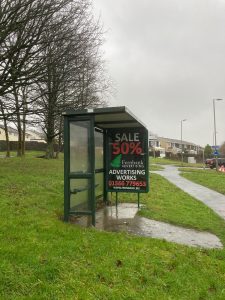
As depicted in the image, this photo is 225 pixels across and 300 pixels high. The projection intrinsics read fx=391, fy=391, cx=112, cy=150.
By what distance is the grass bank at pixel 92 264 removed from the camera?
4.39m

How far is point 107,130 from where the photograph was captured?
1033 centimetres

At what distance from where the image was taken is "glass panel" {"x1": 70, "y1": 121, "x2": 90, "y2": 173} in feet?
25.4

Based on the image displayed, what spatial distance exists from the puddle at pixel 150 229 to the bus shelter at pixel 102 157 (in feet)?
1.55

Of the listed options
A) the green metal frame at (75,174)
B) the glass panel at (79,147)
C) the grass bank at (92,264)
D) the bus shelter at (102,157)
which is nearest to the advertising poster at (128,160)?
the bus shelter at (102,157)

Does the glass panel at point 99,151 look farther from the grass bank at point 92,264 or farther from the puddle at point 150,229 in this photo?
the grass bank at point 92,264

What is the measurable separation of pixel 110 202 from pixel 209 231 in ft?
12.2

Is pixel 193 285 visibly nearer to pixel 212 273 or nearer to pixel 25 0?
pixel 212 273

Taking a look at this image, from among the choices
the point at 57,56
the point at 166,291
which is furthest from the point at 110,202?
the point at 166,291

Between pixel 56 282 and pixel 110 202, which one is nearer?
pixel 56 282

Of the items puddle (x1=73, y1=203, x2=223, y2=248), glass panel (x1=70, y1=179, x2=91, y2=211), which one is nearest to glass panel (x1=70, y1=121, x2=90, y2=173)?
glass panel (x1=70, y1=179, x2=91, y2=211)

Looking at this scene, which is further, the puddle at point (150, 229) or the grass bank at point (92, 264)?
the puddle at point (150, 229)

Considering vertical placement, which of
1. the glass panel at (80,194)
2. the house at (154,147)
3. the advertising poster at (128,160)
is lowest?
the glass panel at (80,194)

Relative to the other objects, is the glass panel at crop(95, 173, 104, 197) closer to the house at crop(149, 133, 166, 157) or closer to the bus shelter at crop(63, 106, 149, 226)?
the bus shelter at crop(63, 106, 149, 226)

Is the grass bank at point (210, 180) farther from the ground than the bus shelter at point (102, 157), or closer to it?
closer to it
